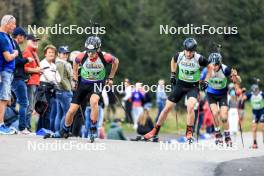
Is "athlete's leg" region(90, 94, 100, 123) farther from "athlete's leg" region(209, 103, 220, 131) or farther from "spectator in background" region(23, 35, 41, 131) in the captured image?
"athlete's leg" region(209, 103, 220, 131)

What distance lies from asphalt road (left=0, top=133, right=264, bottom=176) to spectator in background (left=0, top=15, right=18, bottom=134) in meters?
0.74

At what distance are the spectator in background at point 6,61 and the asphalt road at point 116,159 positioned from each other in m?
0.74

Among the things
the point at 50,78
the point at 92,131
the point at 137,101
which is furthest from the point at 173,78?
the point at 137,101

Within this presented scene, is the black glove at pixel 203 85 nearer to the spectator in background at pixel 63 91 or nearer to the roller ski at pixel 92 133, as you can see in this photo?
the roller ski at pixel 92 133

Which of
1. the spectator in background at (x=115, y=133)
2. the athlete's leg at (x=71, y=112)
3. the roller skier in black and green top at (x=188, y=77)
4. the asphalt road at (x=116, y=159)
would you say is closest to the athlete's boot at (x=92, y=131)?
the asphalt road at (x=116, y=159)

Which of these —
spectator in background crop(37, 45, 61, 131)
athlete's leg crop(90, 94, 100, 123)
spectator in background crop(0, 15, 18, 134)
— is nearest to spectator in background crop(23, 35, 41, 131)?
spectator in background crop(37, 45, 61, 131)

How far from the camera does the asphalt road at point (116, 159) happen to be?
39.6 ft

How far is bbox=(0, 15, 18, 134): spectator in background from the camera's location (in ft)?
49.7

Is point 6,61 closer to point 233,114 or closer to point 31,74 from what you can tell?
point 31,74

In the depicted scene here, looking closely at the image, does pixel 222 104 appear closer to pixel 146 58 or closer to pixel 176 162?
pixel 176 162

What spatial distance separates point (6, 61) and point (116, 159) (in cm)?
344

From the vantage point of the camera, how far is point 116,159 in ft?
43.1

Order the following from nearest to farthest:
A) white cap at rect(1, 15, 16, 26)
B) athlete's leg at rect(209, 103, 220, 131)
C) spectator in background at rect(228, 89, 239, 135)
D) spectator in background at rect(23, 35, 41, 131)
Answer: white cap at rect(1, 15, 16, 26) → spectator in background at rect(23, 35, 41, 131) → athlete's leg at rect(209, 103, 220, 131) → spectator in background at rect(228, 89, 239, 135)

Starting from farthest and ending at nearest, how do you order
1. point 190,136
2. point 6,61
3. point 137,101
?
point 137,101 → point 190,136 → point 6,61
